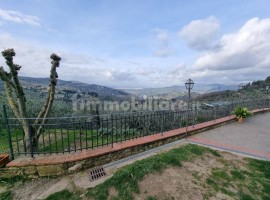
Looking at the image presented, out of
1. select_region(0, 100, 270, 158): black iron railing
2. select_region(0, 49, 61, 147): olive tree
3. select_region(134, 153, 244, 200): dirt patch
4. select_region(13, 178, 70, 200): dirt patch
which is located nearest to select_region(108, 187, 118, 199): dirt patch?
select_region(134, 153, 244, 200): dirt patch

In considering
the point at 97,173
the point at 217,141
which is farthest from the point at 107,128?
the point at 217,141

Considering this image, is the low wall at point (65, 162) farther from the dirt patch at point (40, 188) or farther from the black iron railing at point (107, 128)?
the black iron railing at point (107, 128)

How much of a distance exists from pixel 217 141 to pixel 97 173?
4804 millimetres

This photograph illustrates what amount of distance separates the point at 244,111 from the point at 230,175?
788 centimetres

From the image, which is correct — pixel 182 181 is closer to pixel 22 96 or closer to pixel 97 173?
pixel 97 173

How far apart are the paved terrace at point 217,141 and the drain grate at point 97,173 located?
14.6 inches

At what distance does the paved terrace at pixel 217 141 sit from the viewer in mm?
5047

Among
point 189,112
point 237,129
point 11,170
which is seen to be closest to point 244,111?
point 237,129

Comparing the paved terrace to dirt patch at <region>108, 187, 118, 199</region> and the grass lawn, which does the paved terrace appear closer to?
the grass lawn

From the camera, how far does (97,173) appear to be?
16.0 feet

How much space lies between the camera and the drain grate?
15.5 feet

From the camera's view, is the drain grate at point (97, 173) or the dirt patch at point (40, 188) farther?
the drain grate at point (97, 173)

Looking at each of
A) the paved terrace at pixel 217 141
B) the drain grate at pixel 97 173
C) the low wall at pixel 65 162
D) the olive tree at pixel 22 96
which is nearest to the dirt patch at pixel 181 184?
the drain grate at pixel 97 173

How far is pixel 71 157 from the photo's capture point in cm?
508
